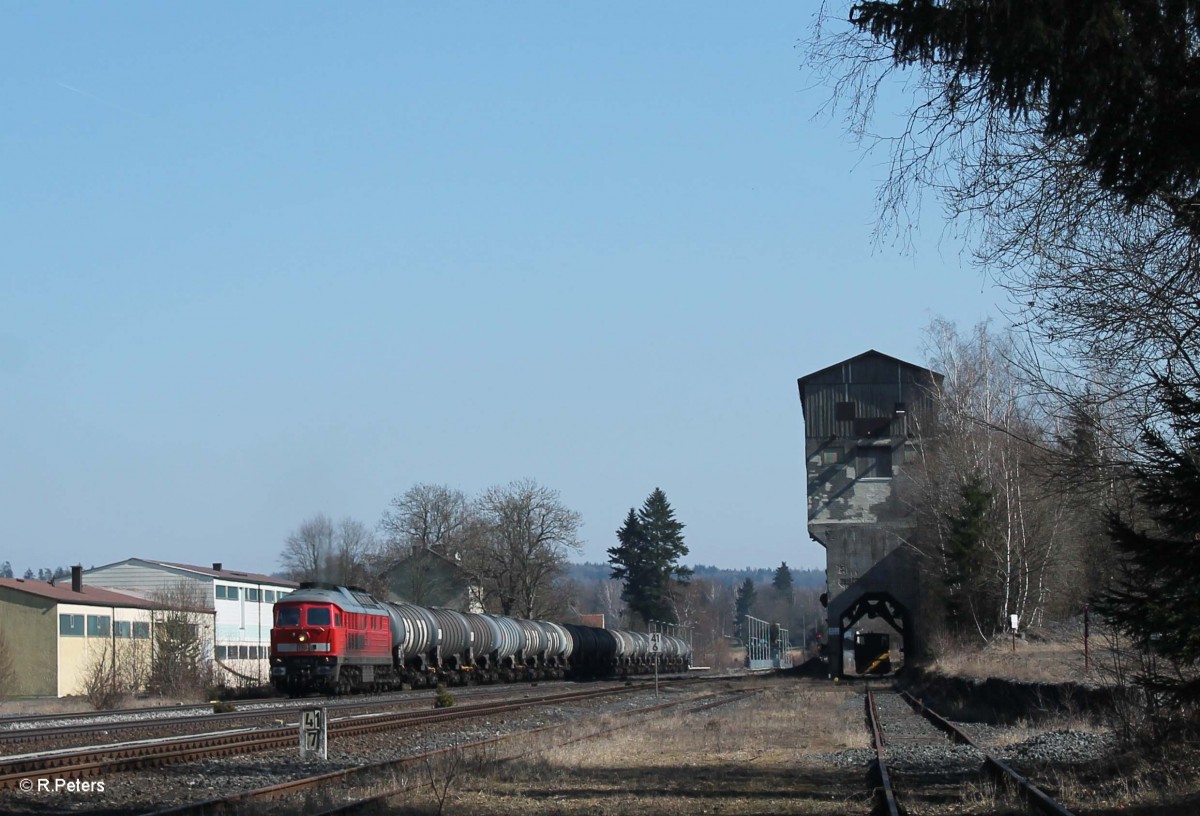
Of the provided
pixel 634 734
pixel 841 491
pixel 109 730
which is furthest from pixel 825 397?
pixel 109 730

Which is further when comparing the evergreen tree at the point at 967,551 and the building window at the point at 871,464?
the building window at the point at 871,464

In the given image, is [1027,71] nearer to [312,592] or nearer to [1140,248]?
[1140,248]

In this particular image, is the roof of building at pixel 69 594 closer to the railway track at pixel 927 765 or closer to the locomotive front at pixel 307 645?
the locomotive front at pixel 307 645

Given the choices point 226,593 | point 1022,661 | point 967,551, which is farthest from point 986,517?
point 226,593

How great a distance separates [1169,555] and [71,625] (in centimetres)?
5735

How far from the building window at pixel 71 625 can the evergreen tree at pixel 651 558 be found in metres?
69.8

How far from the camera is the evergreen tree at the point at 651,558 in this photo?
407ft

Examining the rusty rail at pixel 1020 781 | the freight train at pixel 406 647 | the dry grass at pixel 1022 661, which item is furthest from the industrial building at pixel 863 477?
the rusty rail at pixel 1020 781

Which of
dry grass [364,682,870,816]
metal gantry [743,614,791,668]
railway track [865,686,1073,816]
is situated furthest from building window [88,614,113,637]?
metal gantry [743,614,791,668]

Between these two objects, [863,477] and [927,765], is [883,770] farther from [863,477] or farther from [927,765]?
[863,477]

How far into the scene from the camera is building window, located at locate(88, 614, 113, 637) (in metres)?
60.6

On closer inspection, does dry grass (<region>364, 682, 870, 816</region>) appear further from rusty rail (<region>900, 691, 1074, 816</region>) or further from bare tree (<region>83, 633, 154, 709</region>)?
bare tree (<region>83, 633, 154, 709</region>)

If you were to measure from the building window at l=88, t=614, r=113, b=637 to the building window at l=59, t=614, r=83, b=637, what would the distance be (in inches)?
34.8

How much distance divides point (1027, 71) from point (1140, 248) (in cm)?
330
